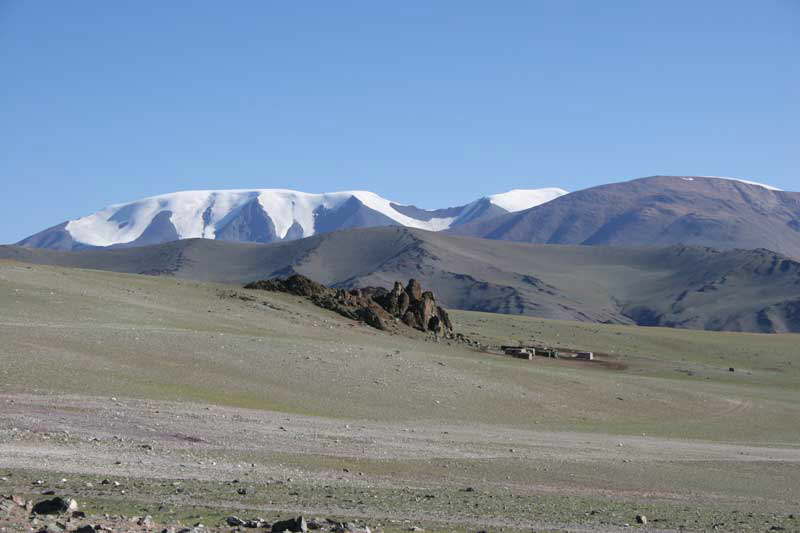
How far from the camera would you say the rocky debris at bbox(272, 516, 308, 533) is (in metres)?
11.7

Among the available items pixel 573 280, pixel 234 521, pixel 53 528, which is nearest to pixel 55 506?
pixel 53 528

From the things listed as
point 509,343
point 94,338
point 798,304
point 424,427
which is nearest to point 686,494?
point 424,427

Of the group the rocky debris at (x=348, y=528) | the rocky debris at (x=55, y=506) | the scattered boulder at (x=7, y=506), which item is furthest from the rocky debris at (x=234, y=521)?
the scattered boulder at (x=7, y=506)

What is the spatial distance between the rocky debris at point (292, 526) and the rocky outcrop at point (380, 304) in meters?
37.3

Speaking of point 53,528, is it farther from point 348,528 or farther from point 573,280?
point 573,280

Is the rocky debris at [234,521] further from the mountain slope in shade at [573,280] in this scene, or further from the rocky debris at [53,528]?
the mountain slope in shade at [573,280]

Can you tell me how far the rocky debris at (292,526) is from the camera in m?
A: 11.7

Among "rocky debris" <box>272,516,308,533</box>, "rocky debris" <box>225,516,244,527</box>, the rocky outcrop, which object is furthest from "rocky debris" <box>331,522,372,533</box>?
the rocky outcrop

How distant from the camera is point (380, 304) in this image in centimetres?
5375

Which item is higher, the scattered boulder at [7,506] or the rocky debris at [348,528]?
the scattered boulder at [7,506]

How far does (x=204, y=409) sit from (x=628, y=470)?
9.29 metres

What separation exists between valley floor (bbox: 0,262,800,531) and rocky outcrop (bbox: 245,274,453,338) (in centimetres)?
219

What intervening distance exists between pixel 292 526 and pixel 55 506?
2.72m

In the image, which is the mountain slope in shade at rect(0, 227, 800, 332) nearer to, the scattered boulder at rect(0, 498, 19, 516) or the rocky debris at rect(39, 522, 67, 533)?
the scattered boulder at rect(0, 498, 19, 516)
